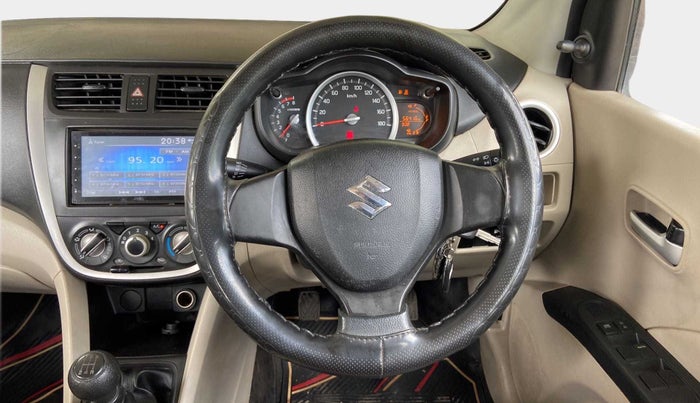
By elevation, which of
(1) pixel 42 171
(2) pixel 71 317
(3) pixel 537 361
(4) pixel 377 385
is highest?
(1) pixel 42 171

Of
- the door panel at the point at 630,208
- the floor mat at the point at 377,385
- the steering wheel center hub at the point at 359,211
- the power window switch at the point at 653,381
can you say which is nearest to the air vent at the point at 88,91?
the steering wheel center hub at the point at 359,211

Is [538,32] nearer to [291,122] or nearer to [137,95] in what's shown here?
[291,122]

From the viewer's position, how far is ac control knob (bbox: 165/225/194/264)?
1.28 m

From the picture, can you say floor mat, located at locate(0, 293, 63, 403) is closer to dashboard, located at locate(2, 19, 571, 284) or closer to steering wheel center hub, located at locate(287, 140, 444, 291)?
dashboard, located at locate(2, 19, 571, 284)

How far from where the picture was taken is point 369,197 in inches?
35.3

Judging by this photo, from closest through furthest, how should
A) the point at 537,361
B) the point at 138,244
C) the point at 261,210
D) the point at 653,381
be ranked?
the point at 261,210, the point at 653,381, the point at 138,244, the point at 537,361

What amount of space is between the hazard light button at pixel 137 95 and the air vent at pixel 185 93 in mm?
27

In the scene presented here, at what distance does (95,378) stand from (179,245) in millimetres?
318

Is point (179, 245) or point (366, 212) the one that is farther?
point (179, 245)

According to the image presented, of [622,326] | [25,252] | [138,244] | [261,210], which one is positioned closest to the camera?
[261,210]

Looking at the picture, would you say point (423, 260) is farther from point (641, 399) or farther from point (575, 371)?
point (575, 371)

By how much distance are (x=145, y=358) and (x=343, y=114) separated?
28.3 inches

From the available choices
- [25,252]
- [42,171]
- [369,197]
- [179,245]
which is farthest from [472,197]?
[25,252]

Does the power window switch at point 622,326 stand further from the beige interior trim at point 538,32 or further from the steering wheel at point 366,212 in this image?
the beige interior trim at point 538,32
